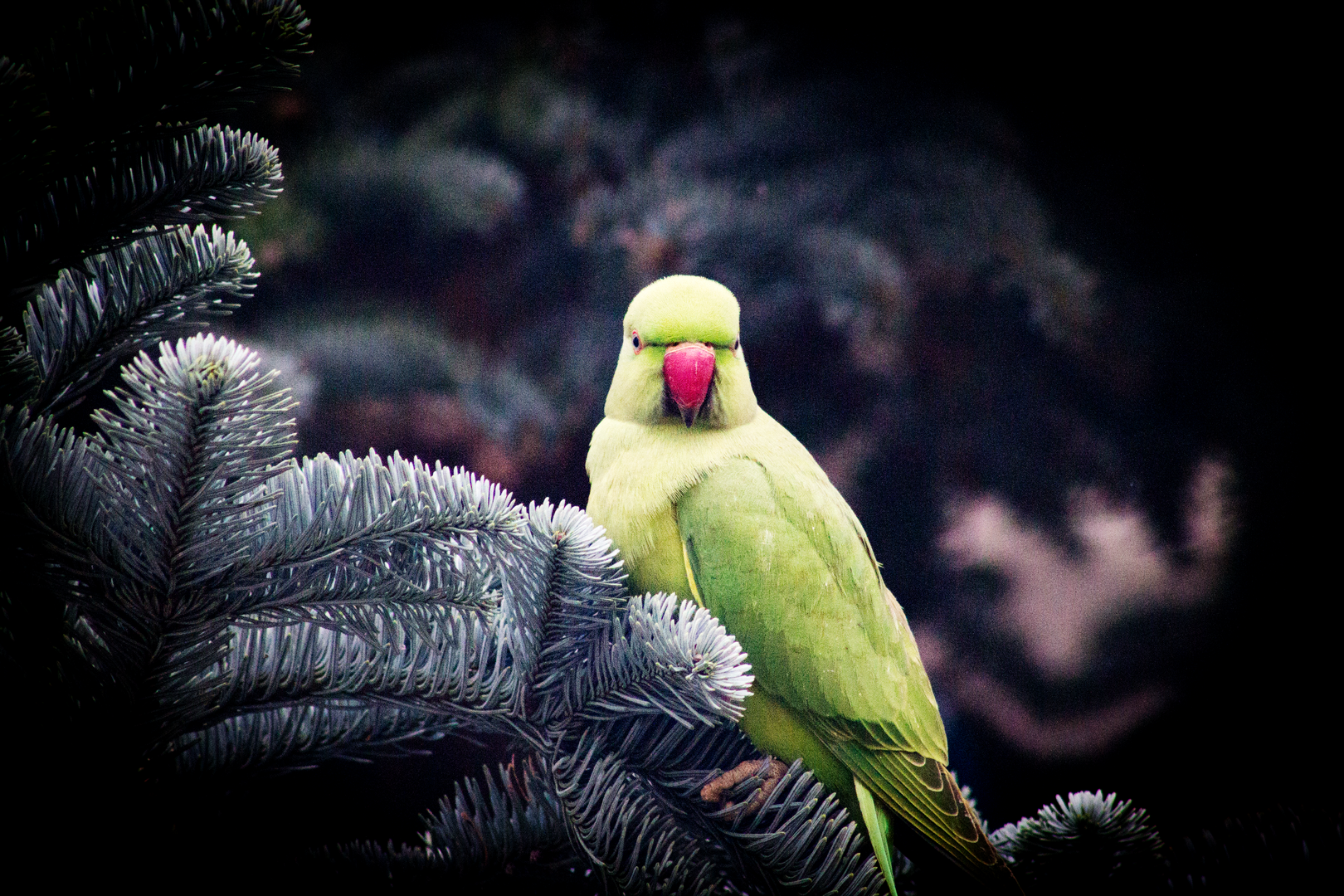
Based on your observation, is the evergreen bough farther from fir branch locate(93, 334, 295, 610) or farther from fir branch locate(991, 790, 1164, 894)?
fir branch locate(991, 790, 1164, 894)

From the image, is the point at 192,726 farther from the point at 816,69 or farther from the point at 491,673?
the point at 816,69

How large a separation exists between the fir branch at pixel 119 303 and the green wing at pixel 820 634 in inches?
20.6

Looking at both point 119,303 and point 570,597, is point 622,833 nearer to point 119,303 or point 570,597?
point 570,597

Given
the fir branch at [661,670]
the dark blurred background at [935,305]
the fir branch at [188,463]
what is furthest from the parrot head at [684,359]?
the fir branch at [188,463]

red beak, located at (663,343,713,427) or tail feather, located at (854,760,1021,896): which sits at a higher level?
red beak, located at (663,343,713,427)

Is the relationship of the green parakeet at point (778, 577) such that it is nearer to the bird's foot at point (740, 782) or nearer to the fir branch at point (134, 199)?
the bird's foot at point (740, 782)

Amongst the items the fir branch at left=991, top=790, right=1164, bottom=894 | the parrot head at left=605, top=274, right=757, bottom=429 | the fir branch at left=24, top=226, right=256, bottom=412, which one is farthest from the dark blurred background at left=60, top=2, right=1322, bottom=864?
the fir branch at left=24, top=226, right=256, bottom=412

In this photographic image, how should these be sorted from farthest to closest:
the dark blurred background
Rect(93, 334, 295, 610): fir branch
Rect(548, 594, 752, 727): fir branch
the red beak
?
the dark blurred background, the red beak, Rect(548, 594, 752, 727): fir branch, Rect(93, 334, 295, 610): fir branch

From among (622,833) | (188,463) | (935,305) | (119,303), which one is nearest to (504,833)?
(622,833)

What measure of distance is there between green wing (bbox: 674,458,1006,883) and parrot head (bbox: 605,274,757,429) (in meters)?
0.09

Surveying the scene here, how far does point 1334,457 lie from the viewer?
1197 mm

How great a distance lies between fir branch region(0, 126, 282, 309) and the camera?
1.48 ft

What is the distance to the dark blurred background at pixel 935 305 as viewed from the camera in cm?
121

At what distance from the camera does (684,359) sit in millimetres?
917
